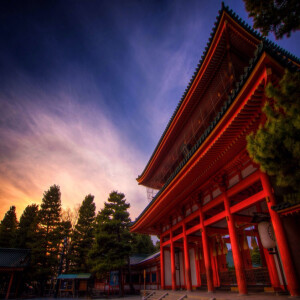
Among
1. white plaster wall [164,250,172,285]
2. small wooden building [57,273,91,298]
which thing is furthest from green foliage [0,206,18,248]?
white plaster wall [164,250,172,285]

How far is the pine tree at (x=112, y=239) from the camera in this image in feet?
70.5

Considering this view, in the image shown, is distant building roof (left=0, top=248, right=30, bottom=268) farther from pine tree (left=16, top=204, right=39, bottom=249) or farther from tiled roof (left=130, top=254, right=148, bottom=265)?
tiled roof (left=130, top=254, right=148, bottom=265)

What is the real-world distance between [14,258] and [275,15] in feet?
108

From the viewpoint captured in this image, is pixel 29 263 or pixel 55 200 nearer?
pixel 29 263

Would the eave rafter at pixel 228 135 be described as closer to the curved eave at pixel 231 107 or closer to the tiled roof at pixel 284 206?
the curved eave at pixel 231 107

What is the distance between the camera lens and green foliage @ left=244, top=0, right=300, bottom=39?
417cm

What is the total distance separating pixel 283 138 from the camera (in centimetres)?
347

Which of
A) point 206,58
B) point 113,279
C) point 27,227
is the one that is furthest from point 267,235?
point 27,227

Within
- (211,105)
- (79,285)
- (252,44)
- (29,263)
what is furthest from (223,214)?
(29,263)

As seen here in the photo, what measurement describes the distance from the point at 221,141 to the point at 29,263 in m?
30.2

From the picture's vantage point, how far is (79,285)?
24.6 metres

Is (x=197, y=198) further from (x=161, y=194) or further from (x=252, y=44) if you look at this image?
(x=252, y=44)

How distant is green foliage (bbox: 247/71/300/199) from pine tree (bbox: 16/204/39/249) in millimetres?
32120

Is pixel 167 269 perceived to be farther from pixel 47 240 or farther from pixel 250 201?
pixel 47 240
